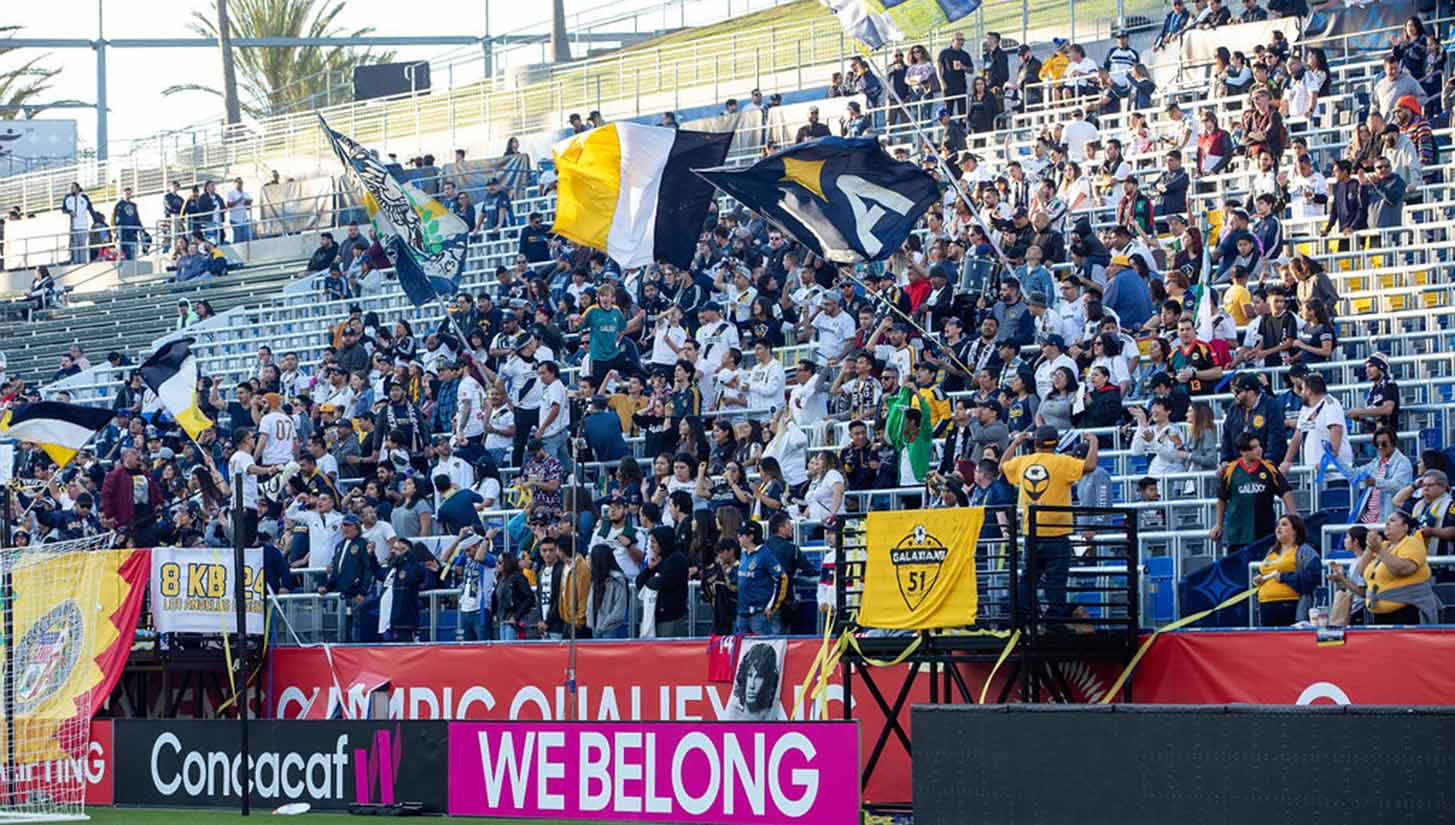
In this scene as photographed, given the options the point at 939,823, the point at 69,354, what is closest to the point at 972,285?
the point at 939,823

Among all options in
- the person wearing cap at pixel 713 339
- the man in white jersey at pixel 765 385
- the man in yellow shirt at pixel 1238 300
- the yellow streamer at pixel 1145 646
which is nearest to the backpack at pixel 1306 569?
the yellow streamer at pixel 1145 646

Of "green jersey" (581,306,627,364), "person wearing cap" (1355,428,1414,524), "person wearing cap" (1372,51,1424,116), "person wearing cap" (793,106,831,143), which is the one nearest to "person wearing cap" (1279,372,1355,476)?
"person wearing cap" (1355,428,1414,524)

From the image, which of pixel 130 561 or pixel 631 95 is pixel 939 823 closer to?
pixel 130 561

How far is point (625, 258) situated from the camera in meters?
22.8

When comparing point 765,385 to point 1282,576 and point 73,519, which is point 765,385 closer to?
point 1282,576

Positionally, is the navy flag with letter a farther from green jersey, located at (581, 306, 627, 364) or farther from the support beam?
the support beam

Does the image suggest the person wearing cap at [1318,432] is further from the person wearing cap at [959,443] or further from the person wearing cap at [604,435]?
the person wearing cap at [604,435]

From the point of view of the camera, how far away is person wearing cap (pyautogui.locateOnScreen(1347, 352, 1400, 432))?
1819 centimetres

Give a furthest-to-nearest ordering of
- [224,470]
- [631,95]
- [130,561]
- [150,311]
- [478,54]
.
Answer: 1. [478,54]
2. [631,95]
3. [150,311]
4. [224,470]
5. [130,561]

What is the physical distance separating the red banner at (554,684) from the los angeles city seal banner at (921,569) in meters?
1.10

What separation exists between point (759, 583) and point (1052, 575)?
10.2 ft

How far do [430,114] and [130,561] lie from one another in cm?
2926

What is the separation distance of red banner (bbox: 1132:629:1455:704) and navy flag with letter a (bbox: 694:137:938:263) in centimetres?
Result: 678

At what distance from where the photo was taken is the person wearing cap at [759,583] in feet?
61.1
